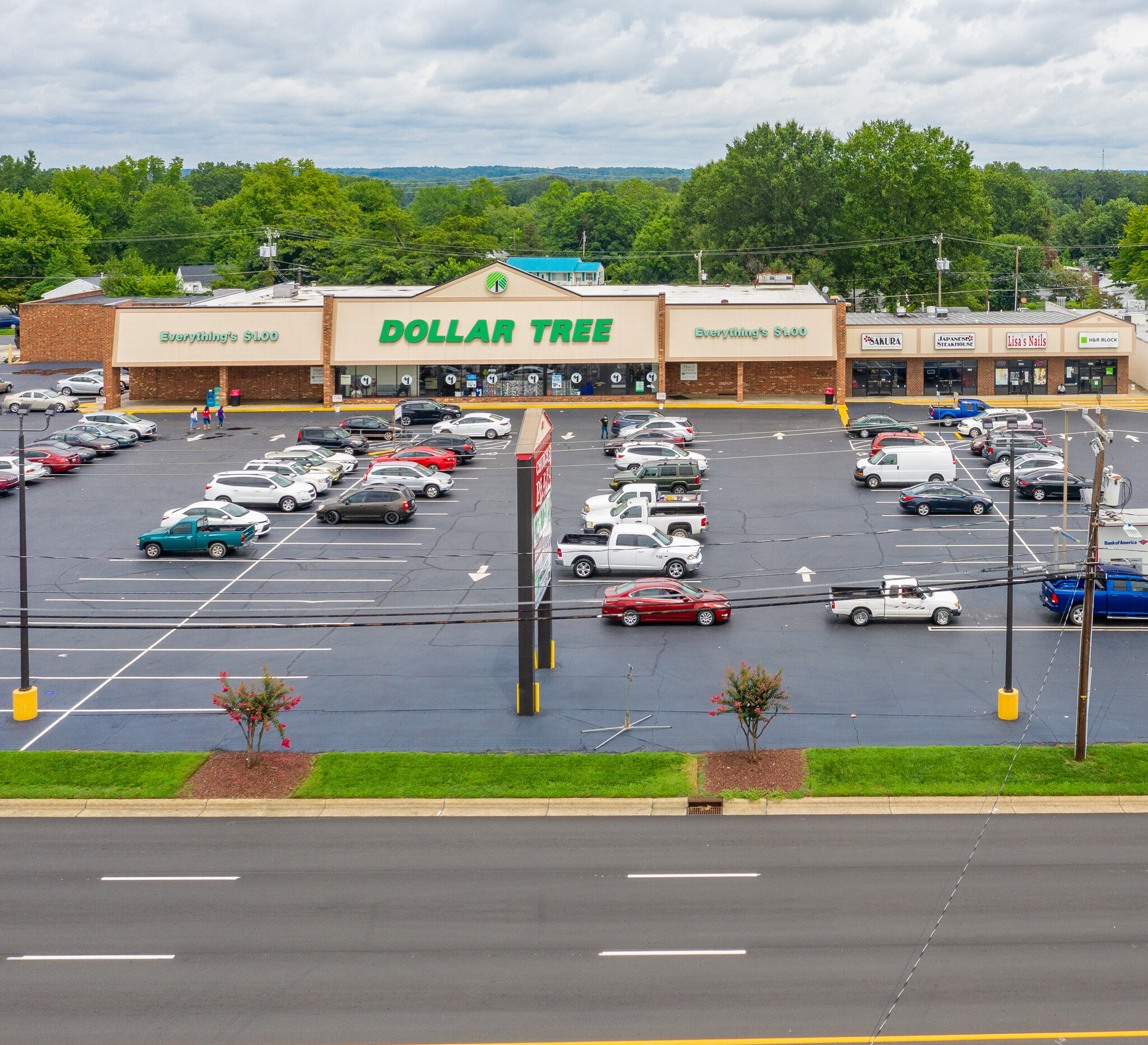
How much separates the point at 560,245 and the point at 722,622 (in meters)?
140

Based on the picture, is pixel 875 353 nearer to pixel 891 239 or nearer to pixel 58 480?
pixel 891 239

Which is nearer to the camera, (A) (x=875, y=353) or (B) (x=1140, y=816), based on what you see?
(B) (x=1140, y=816)

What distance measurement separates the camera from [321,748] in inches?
1041

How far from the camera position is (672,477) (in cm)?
4838

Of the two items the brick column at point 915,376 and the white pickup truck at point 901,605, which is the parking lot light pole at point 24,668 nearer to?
the white pickup truck at point 901,605

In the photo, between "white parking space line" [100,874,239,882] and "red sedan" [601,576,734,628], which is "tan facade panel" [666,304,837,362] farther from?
"white parking space line" [100,874,239,882]

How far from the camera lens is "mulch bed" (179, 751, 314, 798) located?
24.5 metres

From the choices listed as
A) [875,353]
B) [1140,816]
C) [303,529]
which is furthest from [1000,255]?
[1140,816]

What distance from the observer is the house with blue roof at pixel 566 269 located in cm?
12712

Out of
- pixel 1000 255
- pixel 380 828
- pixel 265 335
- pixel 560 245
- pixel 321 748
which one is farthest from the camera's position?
pixel 560 245

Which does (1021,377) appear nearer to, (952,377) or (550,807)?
(952,377)

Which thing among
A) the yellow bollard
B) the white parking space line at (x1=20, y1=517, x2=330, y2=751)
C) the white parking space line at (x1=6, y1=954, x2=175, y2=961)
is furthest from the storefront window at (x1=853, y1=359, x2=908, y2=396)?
the white parking space line at (x1=6, y1=954, x2=175, y2=961)

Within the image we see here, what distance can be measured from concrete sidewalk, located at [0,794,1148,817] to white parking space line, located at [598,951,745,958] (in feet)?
18.8

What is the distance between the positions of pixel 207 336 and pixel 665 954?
57.1 meters
